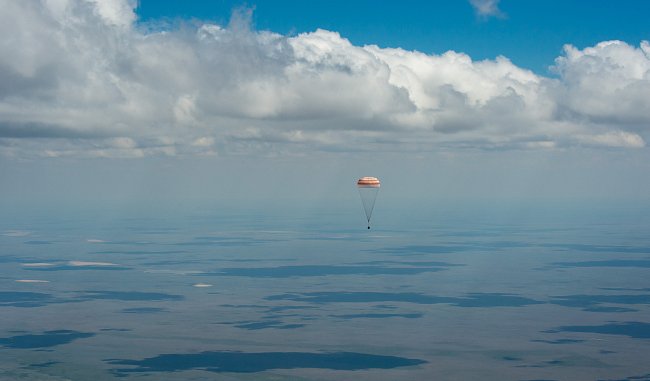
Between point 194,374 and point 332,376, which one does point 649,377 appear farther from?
point 194,374

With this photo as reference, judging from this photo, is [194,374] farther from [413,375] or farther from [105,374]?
[413,375]

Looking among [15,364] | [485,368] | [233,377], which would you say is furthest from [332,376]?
[15,364]

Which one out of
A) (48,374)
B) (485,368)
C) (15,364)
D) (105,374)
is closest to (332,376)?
(485,368)

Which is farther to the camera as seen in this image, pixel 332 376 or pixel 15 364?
pixel 15 364

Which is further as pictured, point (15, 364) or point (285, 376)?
point (15, 364)

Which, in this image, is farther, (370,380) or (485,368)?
(485,368)

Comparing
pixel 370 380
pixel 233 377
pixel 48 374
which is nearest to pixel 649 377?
pixel 370 380

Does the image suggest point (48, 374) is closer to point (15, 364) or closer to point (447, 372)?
point (15, 364)
